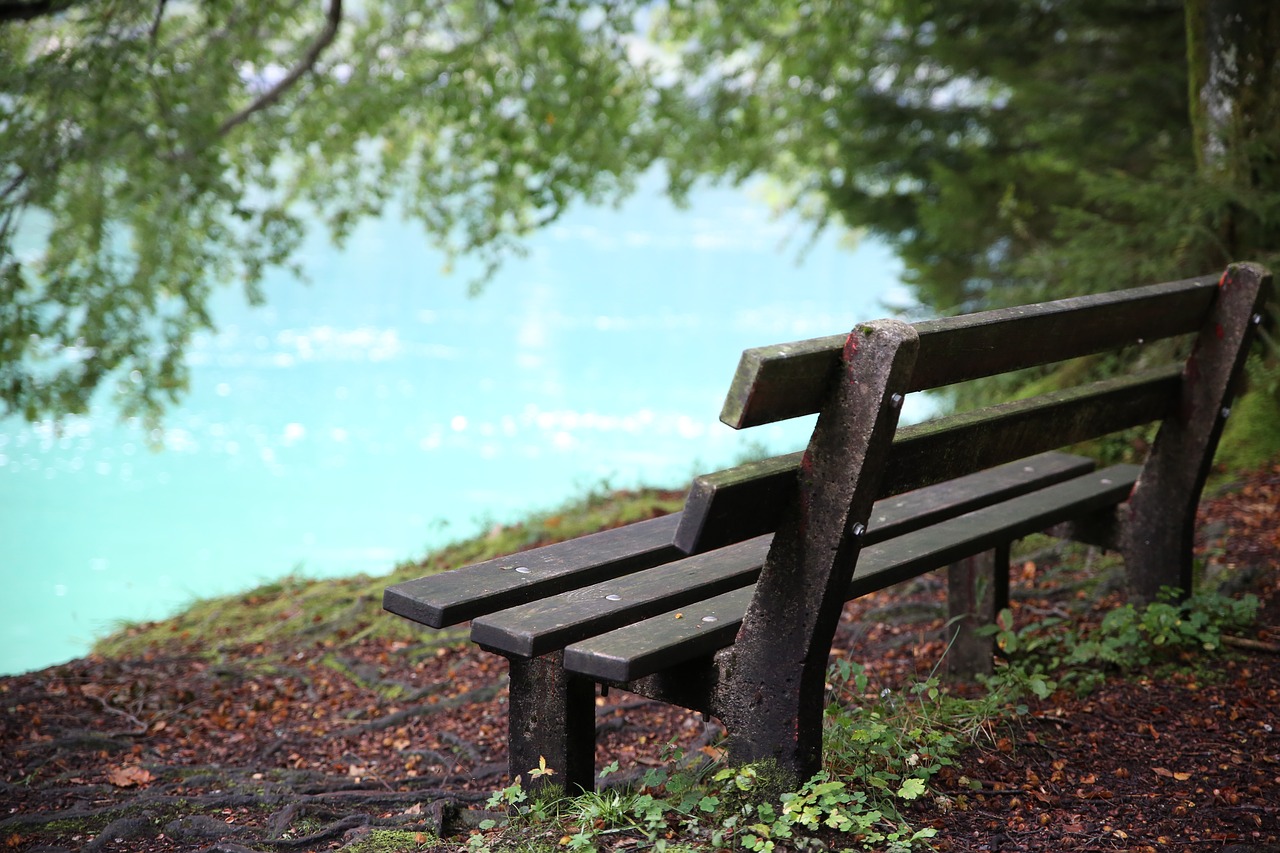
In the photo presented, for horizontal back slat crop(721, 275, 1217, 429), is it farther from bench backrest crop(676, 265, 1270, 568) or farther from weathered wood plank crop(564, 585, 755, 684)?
weathered wood plank crop(564, 585, 755, 684)

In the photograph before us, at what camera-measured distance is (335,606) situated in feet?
20.5

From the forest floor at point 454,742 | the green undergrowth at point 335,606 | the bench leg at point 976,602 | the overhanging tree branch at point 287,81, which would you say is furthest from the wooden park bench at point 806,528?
the overhanging tree branch at point 287,81

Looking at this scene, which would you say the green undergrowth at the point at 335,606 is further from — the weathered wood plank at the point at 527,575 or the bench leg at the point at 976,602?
the weathered wood plank at the point at 527,575

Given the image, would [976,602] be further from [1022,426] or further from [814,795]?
[814,795]

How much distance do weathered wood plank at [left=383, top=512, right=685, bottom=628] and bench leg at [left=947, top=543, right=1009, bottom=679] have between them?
1.27 meters

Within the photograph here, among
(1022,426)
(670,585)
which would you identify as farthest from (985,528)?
(670,585)

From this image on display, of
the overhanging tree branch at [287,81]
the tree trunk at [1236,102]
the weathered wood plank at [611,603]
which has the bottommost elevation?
the weathered wood plank at [611,603]

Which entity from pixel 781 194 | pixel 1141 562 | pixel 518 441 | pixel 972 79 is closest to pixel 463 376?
pixel 518 441

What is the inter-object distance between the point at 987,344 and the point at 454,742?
8.36 feet

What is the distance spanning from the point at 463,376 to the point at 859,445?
926 inches

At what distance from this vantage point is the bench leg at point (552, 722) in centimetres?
260

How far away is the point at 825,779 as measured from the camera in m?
2.44

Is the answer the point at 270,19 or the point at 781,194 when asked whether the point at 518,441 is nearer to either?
the point at 781,194

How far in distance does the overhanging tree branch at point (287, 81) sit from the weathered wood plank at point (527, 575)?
6.20 meters
